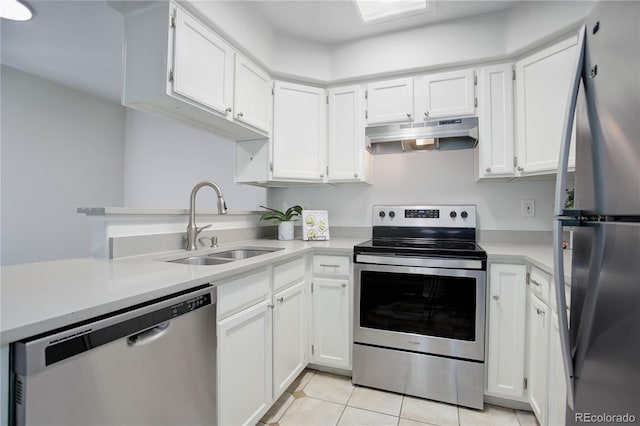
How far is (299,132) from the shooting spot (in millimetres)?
2293

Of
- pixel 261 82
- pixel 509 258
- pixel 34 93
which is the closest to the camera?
pixel 509 258

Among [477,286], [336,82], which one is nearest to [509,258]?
[477,286]

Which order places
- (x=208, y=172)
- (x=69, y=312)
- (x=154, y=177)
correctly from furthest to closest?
1. (x=154, y=177)
2. (x=208, y=172)
3. (x=69, y=312)

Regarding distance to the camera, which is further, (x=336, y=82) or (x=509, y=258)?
(x=336, y=82)

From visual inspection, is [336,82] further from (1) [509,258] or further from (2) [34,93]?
(2) [34,93]

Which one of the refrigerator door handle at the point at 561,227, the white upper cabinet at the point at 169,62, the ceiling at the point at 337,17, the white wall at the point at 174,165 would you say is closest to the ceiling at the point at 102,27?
the ceiling at the point at 337,17

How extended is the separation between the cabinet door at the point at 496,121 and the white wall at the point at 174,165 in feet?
6.40

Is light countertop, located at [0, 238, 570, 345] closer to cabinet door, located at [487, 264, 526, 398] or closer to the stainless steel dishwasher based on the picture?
the stainless steel dishwasher

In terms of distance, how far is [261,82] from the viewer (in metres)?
2.11

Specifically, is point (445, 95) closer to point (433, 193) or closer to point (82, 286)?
point (433, 193)

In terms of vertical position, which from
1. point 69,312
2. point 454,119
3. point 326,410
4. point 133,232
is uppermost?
point 454,119

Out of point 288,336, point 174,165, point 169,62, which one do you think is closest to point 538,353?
point 288,336

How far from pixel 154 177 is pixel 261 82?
2.44 meters

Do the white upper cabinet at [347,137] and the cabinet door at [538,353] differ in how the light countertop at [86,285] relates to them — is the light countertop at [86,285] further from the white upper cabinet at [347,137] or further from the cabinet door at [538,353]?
the white upper cabinet at [347,137]
